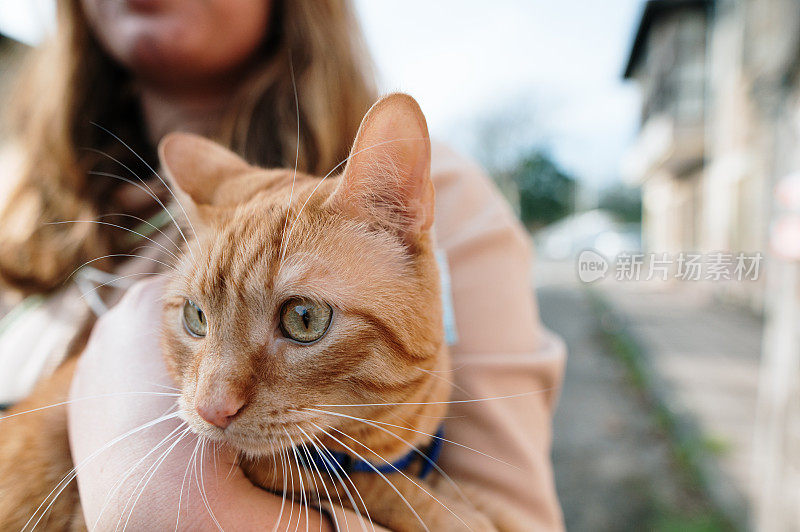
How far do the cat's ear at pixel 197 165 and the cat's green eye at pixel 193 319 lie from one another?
176 millimetres

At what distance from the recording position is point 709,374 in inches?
187

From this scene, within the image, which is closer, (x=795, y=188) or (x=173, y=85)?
(x=173, y=85)

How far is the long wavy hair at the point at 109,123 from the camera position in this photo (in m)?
0.96

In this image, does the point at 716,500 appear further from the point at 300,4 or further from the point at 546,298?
the point at 546,298

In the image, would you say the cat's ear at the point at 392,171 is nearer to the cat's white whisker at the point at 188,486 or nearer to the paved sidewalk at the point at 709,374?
the cat's white whisker at the point at 188,486

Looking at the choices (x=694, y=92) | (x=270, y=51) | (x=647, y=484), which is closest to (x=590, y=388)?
(x=647, y=484)

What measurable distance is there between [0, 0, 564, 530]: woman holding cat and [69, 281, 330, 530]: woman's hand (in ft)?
0.21

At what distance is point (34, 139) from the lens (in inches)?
44.2

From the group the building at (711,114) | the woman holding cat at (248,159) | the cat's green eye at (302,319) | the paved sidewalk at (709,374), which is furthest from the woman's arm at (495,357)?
the building at (711,114)

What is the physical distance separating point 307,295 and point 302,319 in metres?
0.03

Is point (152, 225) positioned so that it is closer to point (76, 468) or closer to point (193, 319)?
point (193, 319)

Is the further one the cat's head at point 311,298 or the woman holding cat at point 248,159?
the woman holding cat at point 248,159

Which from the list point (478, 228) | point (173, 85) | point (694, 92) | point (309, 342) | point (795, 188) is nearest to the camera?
point (309, 342)

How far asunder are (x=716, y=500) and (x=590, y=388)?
2219 millimetres
